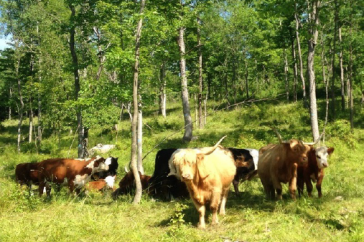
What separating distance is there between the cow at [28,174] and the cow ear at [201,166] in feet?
21.3

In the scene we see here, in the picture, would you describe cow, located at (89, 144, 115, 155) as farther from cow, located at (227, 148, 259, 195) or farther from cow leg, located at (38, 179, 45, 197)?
cow, located at (227, 148, 259, 195)

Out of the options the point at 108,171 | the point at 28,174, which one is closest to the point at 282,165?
the point at 108,171

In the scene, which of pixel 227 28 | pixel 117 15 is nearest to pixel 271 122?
pixel 227 28

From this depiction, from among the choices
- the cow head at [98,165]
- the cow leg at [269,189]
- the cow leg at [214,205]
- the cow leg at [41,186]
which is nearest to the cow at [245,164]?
the cow leg at [269,189]

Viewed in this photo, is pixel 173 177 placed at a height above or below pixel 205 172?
below

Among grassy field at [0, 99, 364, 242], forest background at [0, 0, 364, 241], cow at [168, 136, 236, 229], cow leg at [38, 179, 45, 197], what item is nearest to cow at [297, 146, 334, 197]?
grassy field at [0, 99, 364, 242]

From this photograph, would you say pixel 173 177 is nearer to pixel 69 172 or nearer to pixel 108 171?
pixel 108 171

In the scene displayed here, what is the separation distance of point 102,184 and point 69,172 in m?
1.65

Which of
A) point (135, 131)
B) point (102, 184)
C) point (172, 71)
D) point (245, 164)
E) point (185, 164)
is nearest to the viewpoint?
point (185, 164)

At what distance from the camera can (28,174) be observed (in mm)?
11344

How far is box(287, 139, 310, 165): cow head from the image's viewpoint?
7945mm

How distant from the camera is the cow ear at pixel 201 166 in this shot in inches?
277

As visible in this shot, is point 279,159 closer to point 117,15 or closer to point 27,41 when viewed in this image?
point 117,15

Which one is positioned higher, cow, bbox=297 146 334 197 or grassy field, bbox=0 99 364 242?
cow, bbox=297 146 334 197
